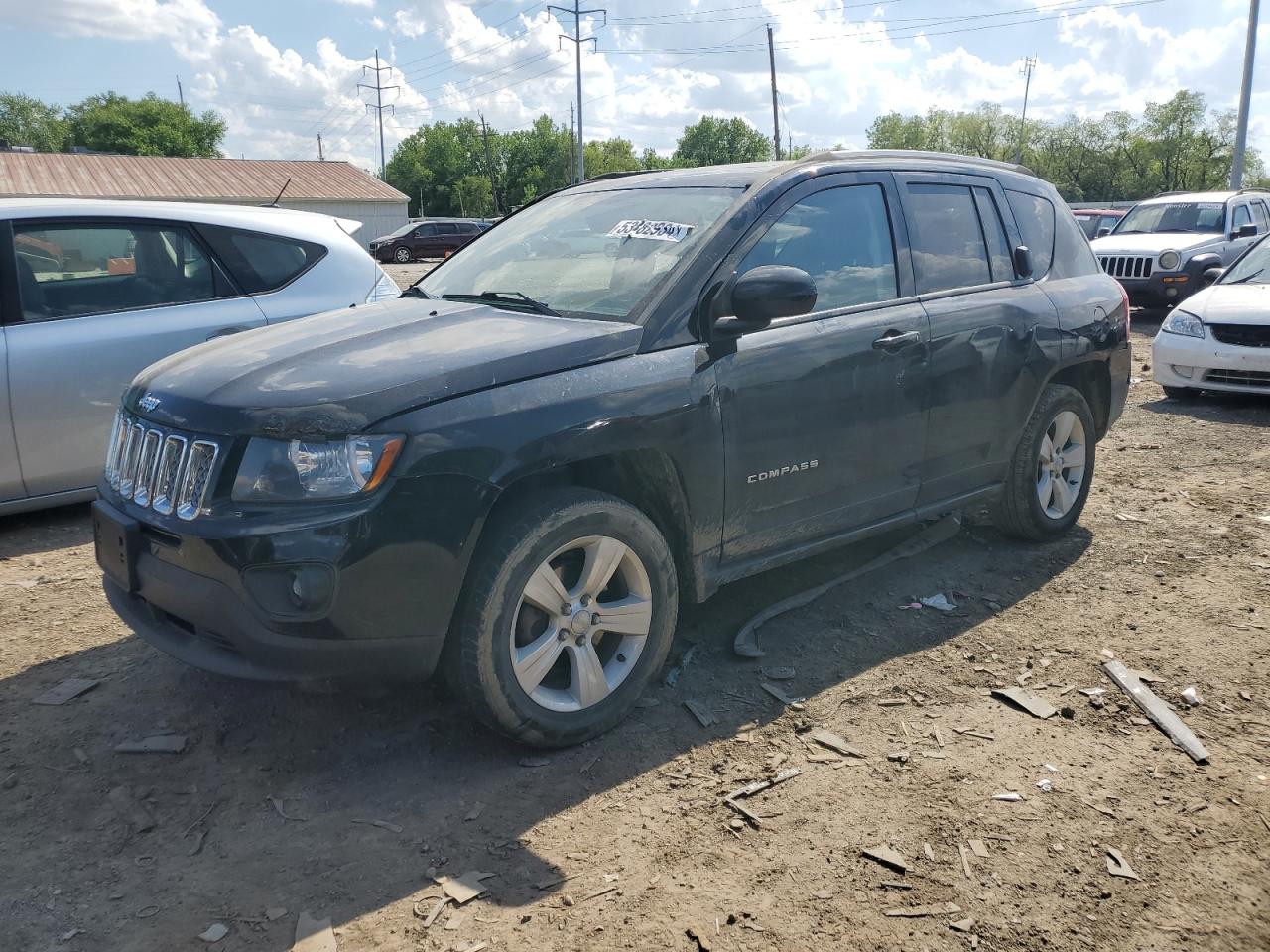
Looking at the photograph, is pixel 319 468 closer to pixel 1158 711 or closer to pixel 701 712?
pixel 701 712

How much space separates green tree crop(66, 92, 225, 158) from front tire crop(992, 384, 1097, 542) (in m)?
104

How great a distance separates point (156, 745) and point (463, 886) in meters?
1.37

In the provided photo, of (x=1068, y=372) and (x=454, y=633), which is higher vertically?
(x=1068, y=372)

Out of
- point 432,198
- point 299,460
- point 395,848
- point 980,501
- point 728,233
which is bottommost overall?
point 395,848

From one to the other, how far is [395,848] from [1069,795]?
6.62 ft

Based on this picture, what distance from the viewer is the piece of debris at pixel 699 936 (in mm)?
2467

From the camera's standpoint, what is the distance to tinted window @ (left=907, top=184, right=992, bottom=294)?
4.45m

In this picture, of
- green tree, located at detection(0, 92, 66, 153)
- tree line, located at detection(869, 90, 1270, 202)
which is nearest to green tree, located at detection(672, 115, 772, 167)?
tree line, located at detection(869, 90, 1270, 202)

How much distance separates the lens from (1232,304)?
364 inches

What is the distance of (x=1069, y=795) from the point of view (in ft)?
10.2

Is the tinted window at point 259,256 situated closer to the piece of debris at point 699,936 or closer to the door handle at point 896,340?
the door handle at point 896,340

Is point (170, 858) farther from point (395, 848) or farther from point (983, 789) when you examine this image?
point (983, 789)

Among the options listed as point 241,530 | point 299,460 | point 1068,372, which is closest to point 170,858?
point 241,530

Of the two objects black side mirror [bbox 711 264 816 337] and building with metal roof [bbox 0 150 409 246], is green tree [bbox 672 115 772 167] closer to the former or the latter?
building with metal roof [bbox 0 150 409 246]
